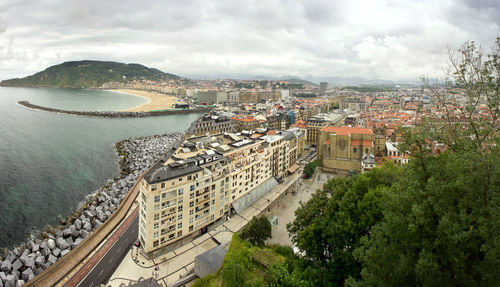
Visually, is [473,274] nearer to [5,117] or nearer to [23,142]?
[23,142]

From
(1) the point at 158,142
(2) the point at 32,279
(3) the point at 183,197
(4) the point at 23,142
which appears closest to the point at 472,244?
(3) the point at 183,197

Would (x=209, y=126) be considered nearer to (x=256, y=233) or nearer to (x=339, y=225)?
(x=256, y=233)

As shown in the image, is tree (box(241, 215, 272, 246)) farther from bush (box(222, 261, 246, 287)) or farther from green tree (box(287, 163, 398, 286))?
bush (box(222, 261, 246, 287))

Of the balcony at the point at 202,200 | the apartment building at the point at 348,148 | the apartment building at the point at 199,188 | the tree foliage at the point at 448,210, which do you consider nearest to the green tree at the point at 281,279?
the tree foliage at the point at 448,210

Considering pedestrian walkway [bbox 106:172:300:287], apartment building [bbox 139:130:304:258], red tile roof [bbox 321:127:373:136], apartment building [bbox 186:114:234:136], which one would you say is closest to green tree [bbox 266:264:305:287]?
pedestrian walkway [bbox 106:172:300:287]

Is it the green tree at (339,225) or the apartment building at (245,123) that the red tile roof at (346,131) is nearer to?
the apartment building at (245,123)
